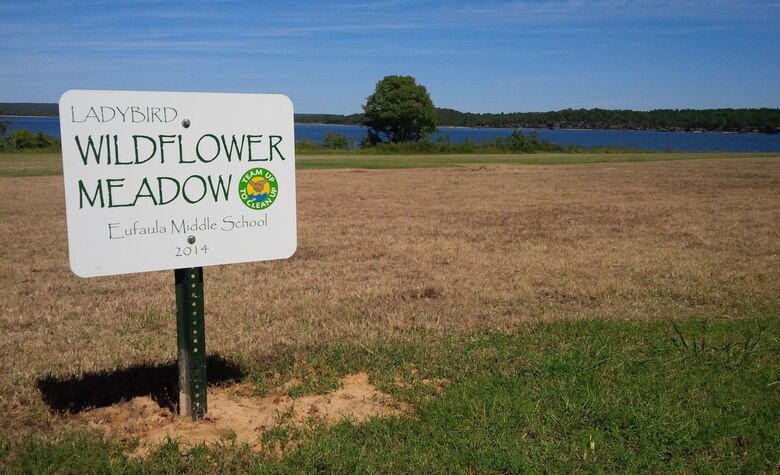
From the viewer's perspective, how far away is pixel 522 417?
13.0ft

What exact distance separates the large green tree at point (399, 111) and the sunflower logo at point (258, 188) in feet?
285

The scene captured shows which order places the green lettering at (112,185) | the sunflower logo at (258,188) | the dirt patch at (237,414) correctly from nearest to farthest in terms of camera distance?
the green lettering at (112,185), the dirt patch at (237,414), the sunflower logo at (258,188)

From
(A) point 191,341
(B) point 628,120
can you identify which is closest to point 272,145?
(A) point 191,341

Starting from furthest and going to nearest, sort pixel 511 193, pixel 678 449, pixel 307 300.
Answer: pixel 511 193 < pixel 307 300 < pixel 678 449

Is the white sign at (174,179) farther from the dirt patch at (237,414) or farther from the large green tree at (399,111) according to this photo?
the large green tree at (399,111)

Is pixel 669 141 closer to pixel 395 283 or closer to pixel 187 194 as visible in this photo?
pixel 395 283

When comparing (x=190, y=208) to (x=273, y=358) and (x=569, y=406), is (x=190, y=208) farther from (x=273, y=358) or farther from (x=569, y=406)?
(x=569, y=406)

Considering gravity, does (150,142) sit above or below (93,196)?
above

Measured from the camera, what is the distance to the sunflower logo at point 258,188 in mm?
3963

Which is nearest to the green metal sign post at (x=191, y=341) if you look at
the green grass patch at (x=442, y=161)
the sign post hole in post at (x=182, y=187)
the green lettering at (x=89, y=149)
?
the sign post hole in post at (x=182, y=187)

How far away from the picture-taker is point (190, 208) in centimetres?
382

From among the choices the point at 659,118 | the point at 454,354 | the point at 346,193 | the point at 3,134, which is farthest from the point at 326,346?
the point at 659,118

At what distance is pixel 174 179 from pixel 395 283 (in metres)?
4.62

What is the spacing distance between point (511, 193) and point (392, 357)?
53.8ft
